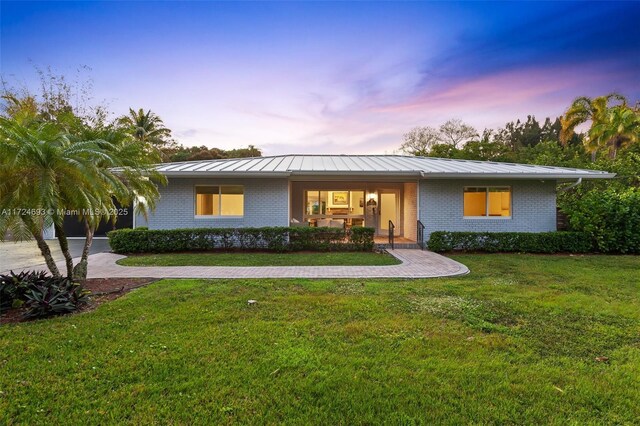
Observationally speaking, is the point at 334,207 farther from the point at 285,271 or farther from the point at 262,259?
the point at 285,271

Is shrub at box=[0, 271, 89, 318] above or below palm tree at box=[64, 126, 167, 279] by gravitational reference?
below

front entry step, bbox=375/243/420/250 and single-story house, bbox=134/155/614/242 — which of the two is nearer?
front entry step, bbox=375/243/420/250

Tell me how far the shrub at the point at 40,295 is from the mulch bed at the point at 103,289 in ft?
0.43

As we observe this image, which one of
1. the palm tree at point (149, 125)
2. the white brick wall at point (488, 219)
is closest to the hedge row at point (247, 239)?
the white brick wall at point (488, 219)

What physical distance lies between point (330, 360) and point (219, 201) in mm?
9837

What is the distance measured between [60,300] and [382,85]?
15260mm

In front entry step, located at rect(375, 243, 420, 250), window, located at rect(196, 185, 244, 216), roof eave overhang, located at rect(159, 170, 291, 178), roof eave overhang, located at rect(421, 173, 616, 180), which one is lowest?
front entry step, located at rect(375, 243, 420, 250)

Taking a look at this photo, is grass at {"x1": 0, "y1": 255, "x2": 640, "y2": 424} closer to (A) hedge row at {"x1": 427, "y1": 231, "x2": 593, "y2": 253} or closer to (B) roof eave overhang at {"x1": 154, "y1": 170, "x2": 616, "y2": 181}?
(A) hedge row at {"x1": 427, "y1": 231, "x2": 593, "y2": 253}

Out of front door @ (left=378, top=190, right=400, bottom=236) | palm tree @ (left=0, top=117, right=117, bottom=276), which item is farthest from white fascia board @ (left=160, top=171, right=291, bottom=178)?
front door @ (left=378, top=190, right=400, bottom=236)

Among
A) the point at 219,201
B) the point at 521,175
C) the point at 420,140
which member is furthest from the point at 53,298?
the point at 420,140

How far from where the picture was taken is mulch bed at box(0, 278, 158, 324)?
4.38m

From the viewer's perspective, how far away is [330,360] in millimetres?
3092

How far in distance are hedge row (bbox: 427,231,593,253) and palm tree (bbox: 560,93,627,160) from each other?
17.5 meters

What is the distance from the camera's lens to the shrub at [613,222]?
10.2m
